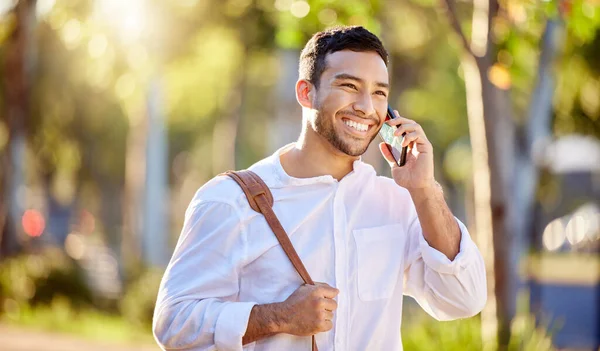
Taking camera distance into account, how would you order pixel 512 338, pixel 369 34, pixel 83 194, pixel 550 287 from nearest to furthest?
pixel 369 34
pixel 512 338
pixel 550 287
pixel 83 194

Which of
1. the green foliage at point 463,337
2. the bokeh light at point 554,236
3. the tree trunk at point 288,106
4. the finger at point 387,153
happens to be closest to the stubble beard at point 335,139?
the finger at point 387,153

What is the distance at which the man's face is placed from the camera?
3525 millimetres

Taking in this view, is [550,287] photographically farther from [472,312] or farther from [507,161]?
[472,312]

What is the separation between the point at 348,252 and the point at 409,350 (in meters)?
5.27

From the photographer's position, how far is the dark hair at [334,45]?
3549 millimetres

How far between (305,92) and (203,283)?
75 cm

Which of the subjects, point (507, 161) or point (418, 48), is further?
point (418, 48)

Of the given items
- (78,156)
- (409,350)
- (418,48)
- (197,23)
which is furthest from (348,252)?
(78,156)

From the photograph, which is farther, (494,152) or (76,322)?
(76,322)

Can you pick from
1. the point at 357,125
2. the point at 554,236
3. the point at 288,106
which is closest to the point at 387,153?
the point at 357,125

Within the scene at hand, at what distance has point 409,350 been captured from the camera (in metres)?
8.62

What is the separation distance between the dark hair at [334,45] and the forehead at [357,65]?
16 millimetres

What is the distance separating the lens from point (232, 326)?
10.9ft

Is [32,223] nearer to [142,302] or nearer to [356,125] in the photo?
[142,302]
